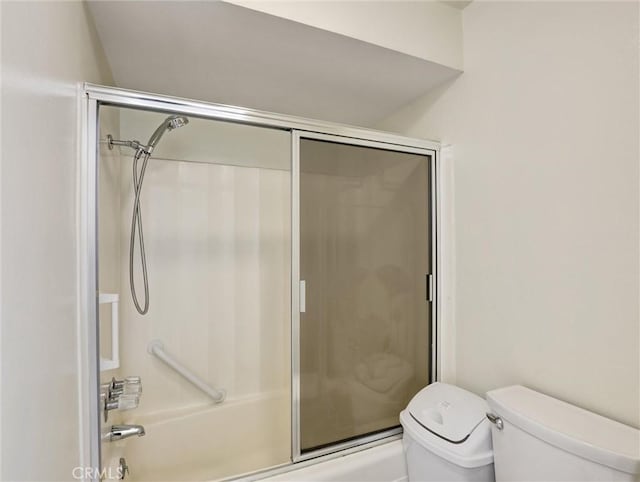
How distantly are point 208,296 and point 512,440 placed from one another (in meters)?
1.81

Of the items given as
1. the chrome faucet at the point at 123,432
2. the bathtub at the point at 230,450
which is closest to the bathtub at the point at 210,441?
the bathtub at the point at 230,450

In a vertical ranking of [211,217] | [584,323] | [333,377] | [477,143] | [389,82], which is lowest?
[333,377]

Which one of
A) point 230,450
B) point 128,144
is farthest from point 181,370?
point 128,144

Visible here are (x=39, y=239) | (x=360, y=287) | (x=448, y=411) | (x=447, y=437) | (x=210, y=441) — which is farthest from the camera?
(x=210, y=441)

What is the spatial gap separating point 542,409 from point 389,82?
1.65 meters

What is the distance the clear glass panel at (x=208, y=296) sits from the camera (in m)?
2.00

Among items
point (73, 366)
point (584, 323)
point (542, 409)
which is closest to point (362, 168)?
point (584, 323)

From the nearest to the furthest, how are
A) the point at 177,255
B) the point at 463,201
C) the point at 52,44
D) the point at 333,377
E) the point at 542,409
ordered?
the point at 52,44 → the point at 542,409 → the point at 333,377 → the point at 463,201 → the point at 177,255

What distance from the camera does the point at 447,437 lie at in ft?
4.29

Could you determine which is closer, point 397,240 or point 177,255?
point 397,240

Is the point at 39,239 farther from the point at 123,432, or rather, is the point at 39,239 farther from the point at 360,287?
the point at 360,287

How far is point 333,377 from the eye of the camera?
Result: 5.32 feet

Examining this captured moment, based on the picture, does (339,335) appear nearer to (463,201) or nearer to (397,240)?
(397,240)

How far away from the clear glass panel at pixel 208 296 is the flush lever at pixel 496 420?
142 centimetres
